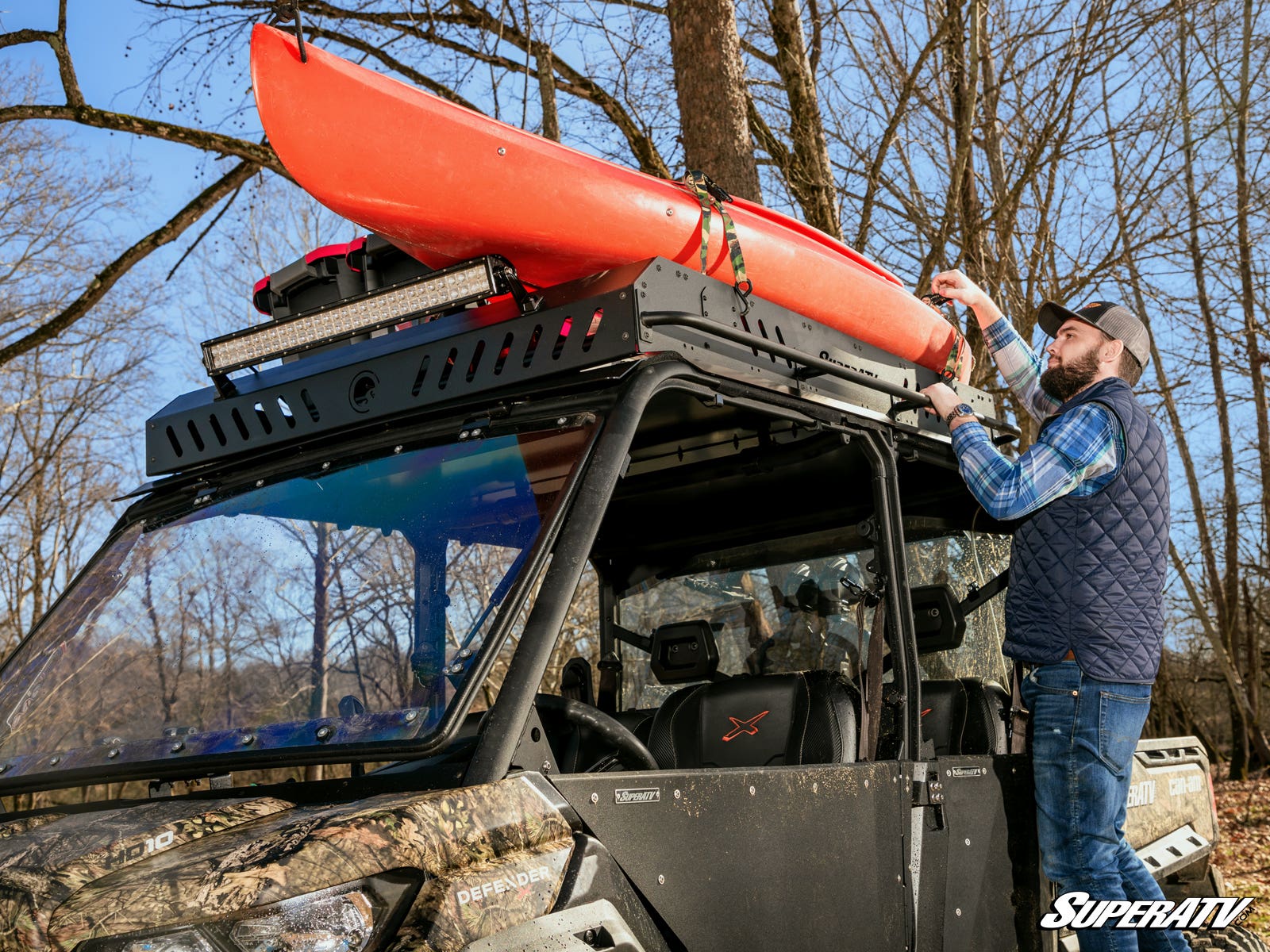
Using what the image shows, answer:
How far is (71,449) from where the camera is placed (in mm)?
21500

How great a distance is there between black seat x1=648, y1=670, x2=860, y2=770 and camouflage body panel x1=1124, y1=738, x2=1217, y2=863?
1.04 meters

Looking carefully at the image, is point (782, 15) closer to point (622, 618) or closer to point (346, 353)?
point (622, 618)

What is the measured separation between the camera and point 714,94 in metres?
7.84

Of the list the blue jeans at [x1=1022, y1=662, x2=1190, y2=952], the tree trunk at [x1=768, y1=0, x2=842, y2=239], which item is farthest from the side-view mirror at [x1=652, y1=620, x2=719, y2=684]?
the tree trunk at [x1=768, y1=0, x2=842, y2=239]

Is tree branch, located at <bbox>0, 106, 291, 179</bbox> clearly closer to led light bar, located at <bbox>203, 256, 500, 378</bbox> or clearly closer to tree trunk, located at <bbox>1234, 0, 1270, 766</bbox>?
led light bar, located at <bbox>203, 256, 500, 378</bbox>

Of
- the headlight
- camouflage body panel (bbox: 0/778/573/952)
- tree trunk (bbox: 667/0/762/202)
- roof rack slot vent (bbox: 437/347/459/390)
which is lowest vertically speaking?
the headlight

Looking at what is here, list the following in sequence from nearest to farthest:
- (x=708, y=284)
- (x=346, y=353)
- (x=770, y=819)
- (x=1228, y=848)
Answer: (x=770, y=819), (x=708, y=284), (x=346, y=353), (x=1228, y=848)

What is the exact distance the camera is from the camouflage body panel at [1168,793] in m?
3.91

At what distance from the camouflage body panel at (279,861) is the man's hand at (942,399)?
176 centimetres

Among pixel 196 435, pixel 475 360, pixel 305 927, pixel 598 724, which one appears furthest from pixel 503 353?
pixel 305 927

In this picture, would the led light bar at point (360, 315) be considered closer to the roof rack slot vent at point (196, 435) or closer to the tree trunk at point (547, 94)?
the roof rack slot vent at point (196, 435)

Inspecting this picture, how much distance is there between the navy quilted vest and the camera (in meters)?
3.32

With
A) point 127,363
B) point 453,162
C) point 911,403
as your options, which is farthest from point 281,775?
point 127,363

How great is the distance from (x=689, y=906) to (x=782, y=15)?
819 cm
